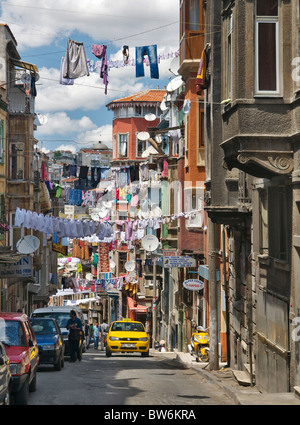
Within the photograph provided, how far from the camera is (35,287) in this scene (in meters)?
60.1

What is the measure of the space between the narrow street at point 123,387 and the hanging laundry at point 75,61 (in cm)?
853

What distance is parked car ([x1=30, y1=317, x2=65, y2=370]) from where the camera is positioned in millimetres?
23281

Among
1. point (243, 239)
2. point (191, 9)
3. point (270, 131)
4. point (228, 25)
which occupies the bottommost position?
point (243, 239)

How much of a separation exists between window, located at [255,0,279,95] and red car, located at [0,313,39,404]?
6747mm

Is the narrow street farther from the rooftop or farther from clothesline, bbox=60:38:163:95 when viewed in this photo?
the rooftop

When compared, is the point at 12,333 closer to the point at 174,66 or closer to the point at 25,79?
the point at 174,66

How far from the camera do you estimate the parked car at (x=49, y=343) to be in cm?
2328

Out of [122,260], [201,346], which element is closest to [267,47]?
[201,346]

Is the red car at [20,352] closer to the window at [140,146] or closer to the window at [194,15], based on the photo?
the window at [194,15]

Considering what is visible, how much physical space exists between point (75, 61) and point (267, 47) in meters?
9.59

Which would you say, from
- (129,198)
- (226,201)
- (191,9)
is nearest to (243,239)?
(226,201)

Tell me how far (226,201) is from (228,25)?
7957mm

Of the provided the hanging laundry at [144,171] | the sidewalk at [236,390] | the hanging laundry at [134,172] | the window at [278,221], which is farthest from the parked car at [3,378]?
the hanging laundry at [134,172]

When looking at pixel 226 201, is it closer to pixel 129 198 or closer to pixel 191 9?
pixel 191 9
